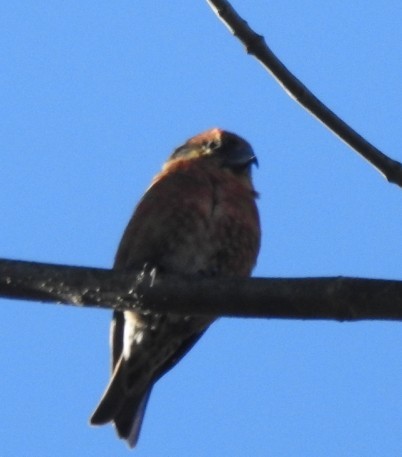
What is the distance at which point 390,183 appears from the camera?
317cm

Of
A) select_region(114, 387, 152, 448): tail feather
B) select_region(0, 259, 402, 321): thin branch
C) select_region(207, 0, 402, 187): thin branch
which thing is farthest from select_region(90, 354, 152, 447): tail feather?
select_region(207, 0, 402, 187): thin branch

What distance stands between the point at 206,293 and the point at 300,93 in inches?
28.2

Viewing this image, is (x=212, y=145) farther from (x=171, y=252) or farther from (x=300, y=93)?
(x=300, y=93)

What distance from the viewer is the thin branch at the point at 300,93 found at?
3180 millimetres

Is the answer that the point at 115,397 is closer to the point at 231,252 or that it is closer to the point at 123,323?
the point at 123,323

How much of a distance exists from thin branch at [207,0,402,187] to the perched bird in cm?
197

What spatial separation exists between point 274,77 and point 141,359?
253 centimetres

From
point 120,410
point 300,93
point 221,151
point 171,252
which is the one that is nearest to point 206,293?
point 300,93

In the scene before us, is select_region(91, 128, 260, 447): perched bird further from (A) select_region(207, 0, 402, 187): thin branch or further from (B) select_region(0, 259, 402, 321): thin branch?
(A) select_region(207, 0, 402, 187): thin branch

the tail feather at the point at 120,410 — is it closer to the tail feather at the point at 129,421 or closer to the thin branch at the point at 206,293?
the tail feather at the point at 129,421

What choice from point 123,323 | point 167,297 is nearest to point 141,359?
point 123,323

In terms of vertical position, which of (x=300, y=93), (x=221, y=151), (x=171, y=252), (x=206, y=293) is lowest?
(x=206, y=293)

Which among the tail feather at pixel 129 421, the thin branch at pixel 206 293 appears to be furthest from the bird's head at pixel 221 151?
the thin branch at pixel 206 293

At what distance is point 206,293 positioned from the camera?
10.5 ft
